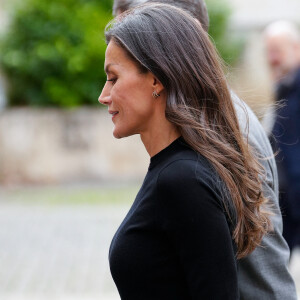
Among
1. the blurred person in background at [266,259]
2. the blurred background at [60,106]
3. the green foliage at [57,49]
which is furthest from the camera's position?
the green foliage at [57,49]

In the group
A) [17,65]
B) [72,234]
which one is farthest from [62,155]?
[72,234]

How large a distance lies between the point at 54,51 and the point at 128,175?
8.46ft

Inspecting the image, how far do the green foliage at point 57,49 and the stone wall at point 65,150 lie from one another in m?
0.44

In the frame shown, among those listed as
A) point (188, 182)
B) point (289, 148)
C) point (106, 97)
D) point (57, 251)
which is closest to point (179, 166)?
point (188, 182)

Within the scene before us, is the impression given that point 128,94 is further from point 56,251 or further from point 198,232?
point 56,251

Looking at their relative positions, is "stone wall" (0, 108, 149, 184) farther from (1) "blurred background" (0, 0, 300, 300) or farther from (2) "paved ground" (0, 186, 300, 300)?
(2) "paved ground" (0, 186, 300, 300)

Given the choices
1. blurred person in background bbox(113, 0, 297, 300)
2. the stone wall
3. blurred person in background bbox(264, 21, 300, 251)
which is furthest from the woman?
the stone wall

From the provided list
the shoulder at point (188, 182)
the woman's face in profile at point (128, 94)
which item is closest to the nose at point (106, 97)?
the woman's face in profile at point (128, 94)

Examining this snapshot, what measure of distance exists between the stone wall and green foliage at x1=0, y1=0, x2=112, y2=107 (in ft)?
1.45

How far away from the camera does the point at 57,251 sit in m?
8.56

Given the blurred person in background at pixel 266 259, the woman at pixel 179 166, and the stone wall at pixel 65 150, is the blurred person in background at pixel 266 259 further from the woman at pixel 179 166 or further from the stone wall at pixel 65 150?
the stone wall at pixel 65 150

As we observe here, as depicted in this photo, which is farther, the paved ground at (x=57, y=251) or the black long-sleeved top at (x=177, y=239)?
the paved ground at (x=57, y=251)

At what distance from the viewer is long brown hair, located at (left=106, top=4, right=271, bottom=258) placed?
2115mm

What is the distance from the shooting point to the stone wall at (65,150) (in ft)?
46.5
